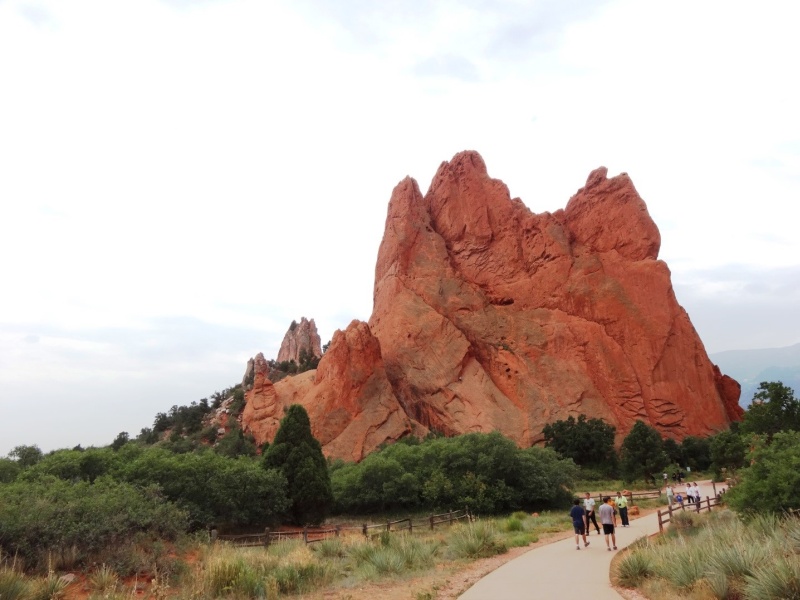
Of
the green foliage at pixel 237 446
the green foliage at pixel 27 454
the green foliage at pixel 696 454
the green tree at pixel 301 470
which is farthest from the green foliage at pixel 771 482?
the green foliage at pixel 696 454

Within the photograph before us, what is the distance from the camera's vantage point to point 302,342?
83.9m

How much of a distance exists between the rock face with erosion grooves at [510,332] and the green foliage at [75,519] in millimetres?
33587

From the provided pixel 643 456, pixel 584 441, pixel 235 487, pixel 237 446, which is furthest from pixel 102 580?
pixel 584 441

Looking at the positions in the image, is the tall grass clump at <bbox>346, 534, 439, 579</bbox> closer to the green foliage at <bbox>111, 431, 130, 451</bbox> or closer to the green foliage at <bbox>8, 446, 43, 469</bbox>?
the green foliage at <bbox>8, 446, 43, 469</bbox>

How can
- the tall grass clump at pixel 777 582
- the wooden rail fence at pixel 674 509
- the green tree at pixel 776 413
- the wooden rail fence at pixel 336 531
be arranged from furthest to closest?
the green tree at pixel 776 413 < the wooden rail fence at pixel 336 531 < the wooden rail fence at pixel 674 509 < the tall grass clump at pixel 777 582

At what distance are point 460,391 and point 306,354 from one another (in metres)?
31.0

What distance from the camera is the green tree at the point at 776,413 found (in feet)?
91.4

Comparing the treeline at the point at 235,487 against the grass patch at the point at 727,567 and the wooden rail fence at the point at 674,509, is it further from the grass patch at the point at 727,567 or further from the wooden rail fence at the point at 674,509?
the grass patch at the point at 727,567

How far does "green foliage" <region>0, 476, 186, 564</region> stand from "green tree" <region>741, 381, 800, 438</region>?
26.7m

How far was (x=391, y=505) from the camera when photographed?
101ft

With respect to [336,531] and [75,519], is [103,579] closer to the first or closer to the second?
[75,519]

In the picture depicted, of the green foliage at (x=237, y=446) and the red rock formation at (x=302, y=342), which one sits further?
the red rock formation at (x=302, y=342)

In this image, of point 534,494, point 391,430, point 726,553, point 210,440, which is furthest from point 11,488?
point 210,440

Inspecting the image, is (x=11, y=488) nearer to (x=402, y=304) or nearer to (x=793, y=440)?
(x=793, y=440)
